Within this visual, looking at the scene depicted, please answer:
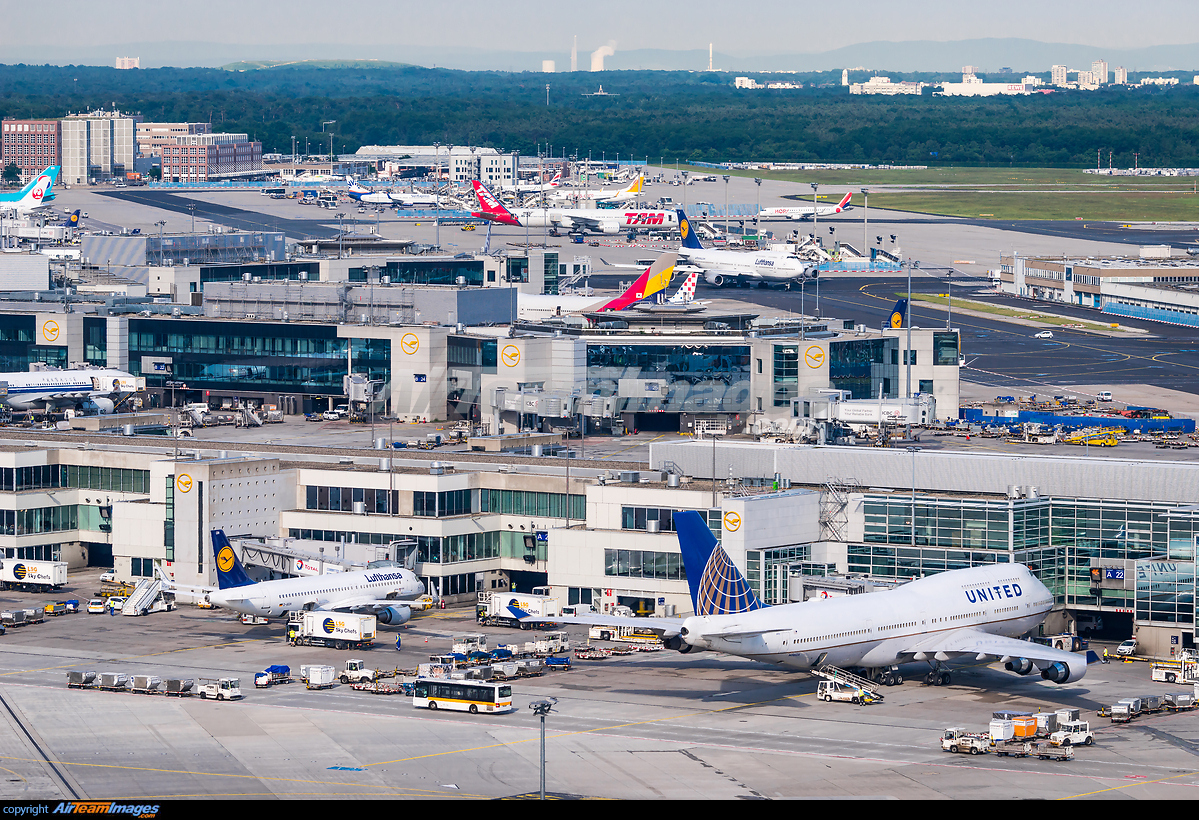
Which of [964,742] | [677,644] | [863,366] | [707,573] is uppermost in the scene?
[863,366]

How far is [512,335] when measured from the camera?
157250mm

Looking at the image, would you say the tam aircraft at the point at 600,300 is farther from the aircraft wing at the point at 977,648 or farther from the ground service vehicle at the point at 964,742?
the ground service vehicle at the point at 964,742

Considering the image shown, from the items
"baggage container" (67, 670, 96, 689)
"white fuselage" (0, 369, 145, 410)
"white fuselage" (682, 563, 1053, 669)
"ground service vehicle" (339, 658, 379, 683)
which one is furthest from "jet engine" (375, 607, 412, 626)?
"white fuselage" (0, 369, 145, 410)

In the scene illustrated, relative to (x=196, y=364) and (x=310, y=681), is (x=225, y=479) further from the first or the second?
(x=196, y=364)

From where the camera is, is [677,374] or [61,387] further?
[61,387]

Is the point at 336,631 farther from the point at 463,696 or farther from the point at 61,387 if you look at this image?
the point at 61,387

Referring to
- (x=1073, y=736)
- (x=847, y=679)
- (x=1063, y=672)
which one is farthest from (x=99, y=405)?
(x=1073, y=736)

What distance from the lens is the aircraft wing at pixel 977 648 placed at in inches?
2931

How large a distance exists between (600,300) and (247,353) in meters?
39.3

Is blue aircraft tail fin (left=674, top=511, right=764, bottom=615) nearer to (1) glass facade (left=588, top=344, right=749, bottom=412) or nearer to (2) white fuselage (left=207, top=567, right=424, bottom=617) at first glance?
(2) white fuselage (left=207, top=567, right=424, bottom=617)

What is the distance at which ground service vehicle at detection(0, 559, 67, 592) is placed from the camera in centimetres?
10406

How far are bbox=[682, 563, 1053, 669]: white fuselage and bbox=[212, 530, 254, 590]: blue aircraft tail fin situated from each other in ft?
90.9

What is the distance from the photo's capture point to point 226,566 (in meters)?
88.4

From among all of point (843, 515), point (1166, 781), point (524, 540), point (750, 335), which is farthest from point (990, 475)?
point (750, 335)
